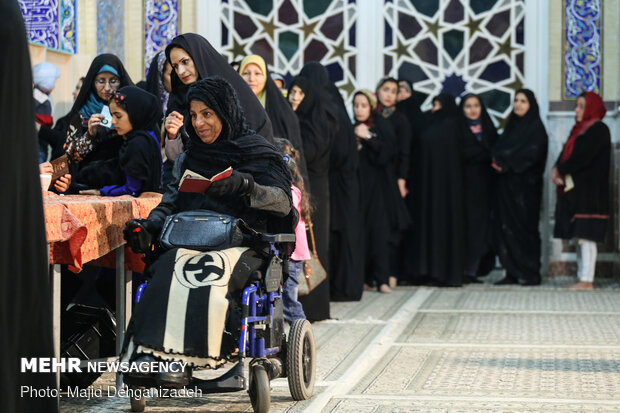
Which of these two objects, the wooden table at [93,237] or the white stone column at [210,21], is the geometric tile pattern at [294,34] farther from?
the wooden table at [93,237]

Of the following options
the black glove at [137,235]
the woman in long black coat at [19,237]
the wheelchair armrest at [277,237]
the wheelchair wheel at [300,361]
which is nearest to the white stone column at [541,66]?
the wheelchair wheel at [300,361]

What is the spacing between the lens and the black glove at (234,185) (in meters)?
3.38

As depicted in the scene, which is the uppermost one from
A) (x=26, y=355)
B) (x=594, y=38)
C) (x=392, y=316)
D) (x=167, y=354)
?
(x=594, y=38)

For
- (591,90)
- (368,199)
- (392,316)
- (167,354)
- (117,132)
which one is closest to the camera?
(167,354)

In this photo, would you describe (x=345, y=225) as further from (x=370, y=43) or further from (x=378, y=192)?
(x=370, y=43)

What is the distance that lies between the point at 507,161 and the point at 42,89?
3.53 meters

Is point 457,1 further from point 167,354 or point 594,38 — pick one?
point 167,354

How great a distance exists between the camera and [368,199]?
796 cm

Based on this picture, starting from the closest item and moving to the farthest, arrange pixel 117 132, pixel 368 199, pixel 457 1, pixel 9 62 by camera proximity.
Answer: pixel 9 62
pixel 117 132
pixel 368 199
pixel 457 1

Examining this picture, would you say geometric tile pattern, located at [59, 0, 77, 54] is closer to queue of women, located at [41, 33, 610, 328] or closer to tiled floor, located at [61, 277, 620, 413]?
Result: queue of women, located at [41, 33, 610, 328]

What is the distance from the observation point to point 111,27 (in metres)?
8.89

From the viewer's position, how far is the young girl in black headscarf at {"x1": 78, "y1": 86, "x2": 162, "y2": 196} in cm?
443

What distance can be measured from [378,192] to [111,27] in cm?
267

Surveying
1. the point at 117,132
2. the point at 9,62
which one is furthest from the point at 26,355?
the point at 117,132
